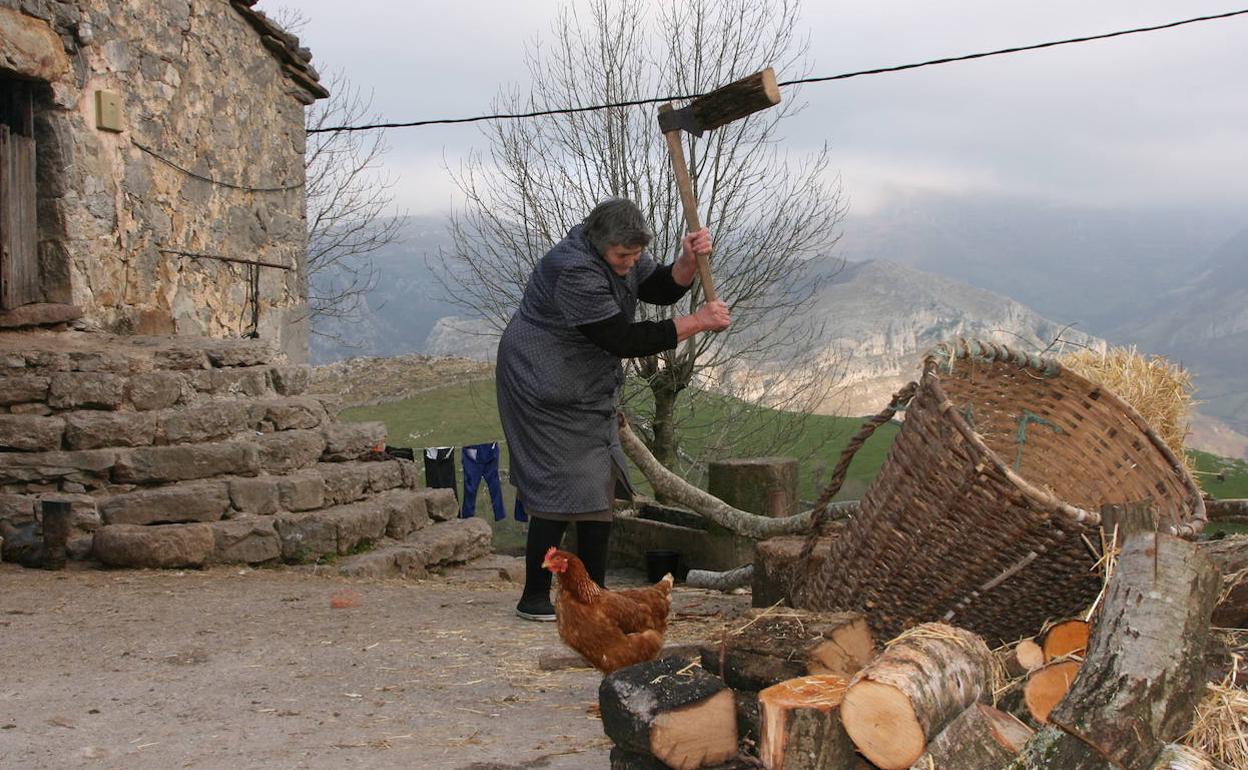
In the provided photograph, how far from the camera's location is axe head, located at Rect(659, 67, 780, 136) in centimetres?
473

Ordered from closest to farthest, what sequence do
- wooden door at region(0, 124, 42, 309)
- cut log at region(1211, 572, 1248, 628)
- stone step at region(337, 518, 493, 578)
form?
cut log at region(1211, 572, 1248, 628)
stone step at region(337, 518, 493, 578)
wooden door at region(0, 124, 42, 309)

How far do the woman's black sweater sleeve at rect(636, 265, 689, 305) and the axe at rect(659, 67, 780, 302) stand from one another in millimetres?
157

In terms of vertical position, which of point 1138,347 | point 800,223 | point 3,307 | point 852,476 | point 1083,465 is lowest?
point 852,476

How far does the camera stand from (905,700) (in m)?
2.57

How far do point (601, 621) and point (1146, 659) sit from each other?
184 cm

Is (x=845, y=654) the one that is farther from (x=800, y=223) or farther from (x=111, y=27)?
(x=800, y=223)

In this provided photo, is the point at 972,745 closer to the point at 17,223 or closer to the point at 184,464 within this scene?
the point at 184,464

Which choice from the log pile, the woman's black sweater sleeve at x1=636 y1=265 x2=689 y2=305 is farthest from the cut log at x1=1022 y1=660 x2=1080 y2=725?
the woman's black sweater sleeve at x1=636 y1=265 x2=689 y2=305

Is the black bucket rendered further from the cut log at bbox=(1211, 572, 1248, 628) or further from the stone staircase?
the cut log at bbox=(1211, 572, 1248, 628)

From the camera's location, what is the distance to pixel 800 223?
14.9 meters

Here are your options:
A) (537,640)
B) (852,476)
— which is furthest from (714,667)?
(852,476)

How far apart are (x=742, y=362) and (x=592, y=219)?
11.3 metres

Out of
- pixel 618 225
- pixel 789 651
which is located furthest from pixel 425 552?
pixel 789 651

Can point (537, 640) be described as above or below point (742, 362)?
below
